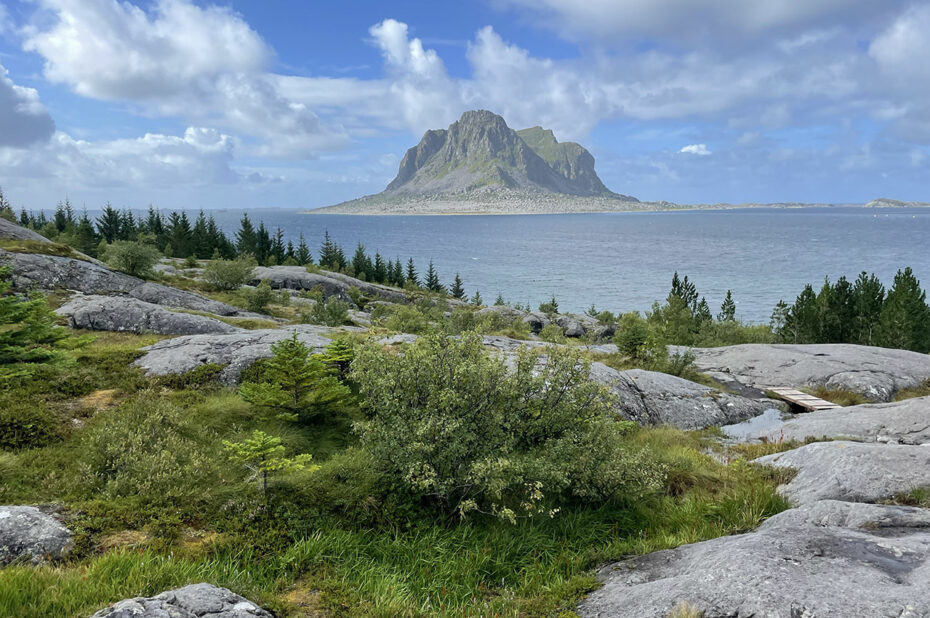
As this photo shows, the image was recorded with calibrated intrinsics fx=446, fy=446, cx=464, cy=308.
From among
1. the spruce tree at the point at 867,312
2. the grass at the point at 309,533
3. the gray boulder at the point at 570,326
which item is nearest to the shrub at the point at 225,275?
the gray boulder at the point at 570,326

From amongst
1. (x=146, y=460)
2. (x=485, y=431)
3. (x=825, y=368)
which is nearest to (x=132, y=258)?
(x=146, y=460)

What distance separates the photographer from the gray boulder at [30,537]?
20.2 feet

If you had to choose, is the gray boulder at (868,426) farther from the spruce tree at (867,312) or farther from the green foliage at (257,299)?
the spruce tree at (867,312)

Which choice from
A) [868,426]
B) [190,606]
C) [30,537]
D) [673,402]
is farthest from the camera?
[673,402]

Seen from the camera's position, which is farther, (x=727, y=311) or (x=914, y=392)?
(x=727, y=311)

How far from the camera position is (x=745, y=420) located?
59.5 ft

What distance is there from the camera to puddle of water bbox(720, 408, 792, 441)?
15922 mm

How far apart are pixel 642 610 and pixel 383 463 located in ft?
17.2

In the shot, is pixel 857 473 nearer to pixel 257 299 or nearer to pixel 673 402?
pixel 673 402

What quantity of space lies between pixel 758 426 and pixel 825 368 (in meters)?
9.83

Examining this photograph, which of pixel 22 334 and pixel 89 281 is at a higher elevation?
pixel 22 334

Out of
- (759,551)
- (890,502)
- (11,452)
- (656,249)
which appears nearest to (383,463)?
(759,551)

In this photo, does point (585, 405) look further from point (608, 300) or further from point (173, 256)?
point (173, 256)

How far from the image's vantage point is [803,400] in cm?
1922
